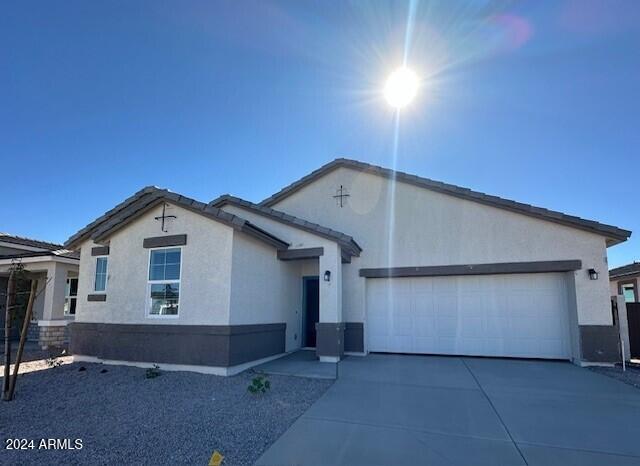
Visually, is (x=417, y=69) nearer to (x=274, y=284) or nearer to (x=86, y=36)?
(x=274, y=284)

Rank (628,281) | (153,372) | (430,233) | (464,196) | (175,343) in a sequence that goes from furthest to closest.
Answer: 1. (628,281)
2. (430,233)
3. (464,196)
4. (175,343)
5. (153,372)

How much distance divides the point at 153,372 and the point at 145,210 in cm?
428

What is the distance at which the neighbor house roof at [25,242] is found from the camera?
18.3m

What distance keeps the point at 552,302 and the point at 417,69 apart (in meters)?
7.97

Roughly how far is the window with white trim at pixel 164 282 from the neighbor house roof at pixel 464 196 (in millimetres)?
5609

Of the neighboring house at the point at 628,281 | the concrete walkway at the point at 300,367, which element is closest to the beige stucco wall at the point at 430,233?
the concrete walkway at the point at 300,367

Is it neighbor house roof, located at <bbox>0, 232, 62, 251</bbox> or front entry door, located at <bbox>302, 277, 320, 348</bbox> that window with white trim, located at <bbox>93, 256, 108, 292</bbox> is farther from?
neighbor house roof, located at <bbox>0, 232, 62, 251</bbox>

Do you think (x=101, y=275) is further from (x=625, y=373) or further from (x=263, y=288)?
(x=625, y=373)

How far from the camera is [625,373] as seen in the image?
9.38 metres

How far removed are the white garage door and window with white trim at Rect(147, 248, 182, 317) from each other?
629 cm

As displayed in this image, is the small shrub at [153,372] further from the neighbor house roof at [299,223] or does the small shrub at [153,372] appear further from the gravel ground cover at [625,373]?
the gravel ground cover at [625,373]

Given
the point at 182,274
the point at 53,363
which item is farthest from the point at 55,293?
the point at 182,274

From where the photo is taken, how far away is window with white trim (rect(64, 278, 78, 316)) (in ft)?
49.3

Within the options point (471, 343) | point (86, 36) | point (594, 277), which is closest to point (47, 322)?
point (86, 36)
